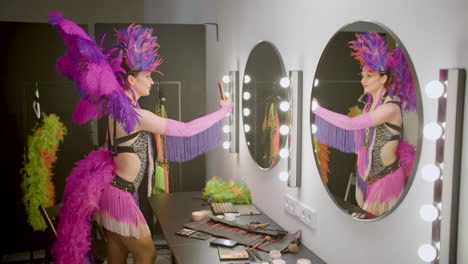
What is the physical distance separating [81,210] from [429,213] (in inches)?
74.9

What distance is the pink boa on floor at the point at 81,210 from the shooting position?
256 centimetres

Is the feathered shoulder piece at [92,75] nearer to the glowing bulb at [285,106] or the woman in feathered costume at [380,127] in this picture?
the glowing bulb at [285,106]

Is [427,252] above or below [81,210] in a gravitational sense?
above

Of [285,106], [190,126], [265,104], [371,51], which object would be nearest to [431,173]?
[371,51]

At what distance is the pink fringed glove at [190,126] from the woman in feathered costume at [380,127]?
1.12 meters

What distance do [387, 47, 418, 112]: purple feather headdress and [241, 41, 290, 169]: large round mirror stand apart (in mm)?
871

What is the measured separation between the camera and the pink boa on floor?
101 inches

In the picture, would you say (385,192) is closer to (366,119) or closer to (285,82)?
(366,119)

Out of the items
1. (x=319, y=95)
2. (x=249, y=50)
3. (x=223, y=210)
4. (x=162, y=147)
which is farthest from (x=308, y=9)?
(x=162, y=147)

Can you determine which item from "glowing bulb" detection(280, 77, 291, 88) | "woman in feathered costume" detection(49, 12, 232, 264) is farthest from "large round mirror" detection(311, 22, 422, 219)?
"woman in feathered costume" detection(49, 12, 232, 264)

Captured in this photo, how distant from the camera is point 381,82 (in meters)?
1.54

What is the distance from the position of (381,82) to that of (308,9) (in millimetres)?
725

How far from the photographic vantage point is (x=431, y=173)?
126 cm

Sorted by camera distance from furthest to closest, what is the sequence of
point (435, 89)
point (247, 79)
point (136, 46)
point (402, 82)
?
point (247, 79) → point (136, 46) → point (402, 82) → point (435, 89)
